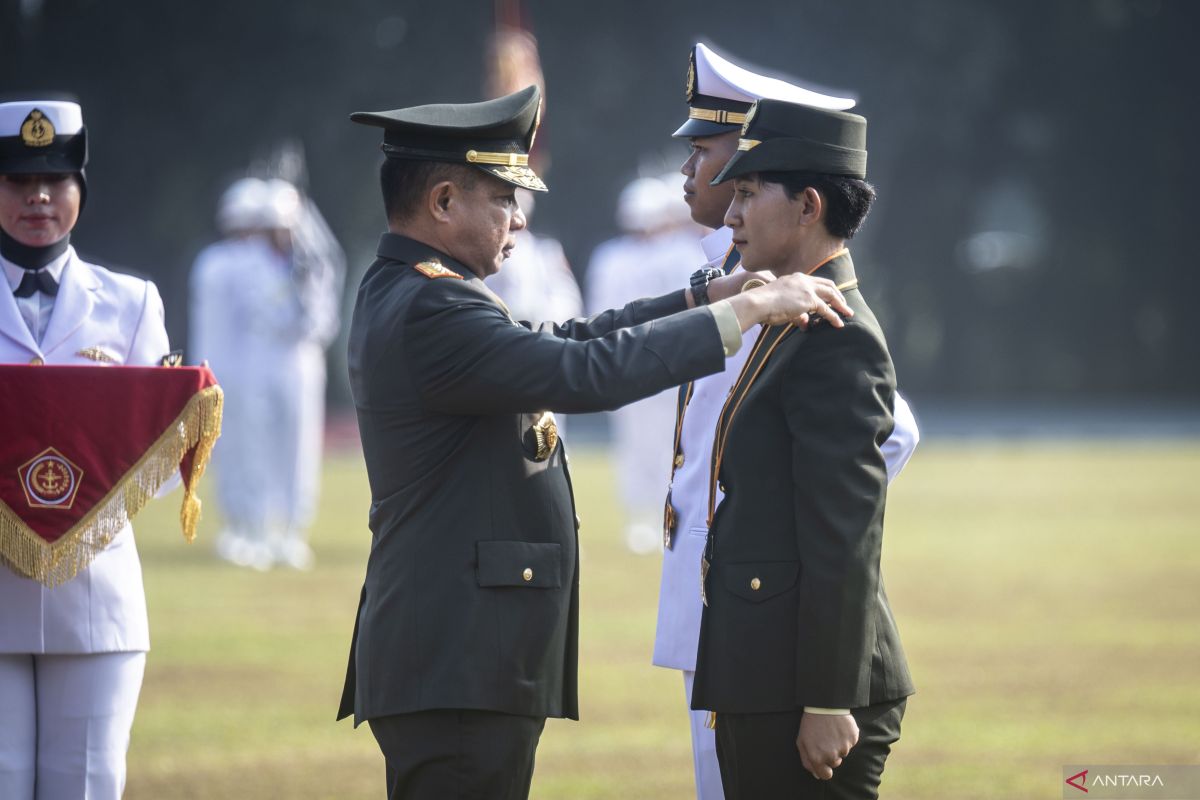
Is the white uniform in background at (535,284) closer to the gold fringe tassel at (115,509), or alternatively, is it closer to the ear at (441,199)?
the gold fringe tassel at (115,509)

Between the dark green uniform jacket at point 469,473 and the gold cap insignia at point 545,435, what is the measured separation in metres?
0.02

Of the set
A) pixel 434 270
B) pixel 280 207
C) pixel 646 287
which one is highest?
pixel 280 207

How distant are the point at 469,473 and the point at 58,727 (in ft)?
4.23

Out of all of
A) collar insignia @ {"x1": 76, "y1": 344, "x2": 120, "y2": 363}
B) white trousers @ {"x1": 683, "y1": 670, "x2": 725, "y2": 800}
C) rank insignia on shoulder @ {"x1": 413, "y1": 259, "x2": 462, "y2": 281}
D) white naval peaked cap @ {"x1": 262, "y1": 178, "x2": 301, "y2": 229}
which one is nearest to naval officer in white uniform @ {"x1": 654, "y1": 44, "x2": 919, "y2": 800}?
white trousers @ {"x1": 683, "y1": 670, "x2": 725, "y2": 800}

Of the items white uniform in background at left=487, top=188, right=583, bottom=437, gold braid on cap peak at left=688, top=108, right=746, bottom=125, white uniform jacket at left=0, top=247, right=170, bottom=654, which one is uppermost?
white uniform in background at left=487, top=188, right=583, bottom=437

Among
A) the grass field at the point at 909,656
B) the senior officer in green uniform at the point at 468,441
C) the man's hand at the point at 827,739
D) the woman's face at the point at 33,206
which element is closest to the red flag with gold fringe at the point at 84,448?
the woman's face at the point at 33,206

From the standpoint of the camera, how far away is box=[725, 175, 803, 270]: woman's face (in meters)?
3.73

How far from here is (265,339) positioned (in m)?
13.6

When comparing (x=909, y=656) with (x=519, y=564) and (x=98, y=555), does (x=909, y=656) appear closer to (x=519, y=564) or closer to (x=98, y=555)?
(x=98, y=555)

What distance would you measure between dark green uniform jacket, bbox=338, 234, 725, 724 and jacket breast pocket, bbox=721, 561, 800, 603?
15.7 inches

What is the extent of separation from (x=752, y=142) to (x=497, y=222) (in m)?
0.59

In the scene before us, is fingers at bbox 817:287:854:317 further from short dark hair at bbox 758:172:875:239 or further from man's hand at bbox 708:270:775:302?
man's hand at bbox 708:270:775:302

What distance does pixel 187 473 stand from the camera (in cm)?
440

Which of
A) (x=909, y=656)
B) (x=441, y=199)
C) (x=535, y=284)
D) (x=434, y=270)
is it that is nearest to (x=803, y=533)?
(x=434, y=270)
